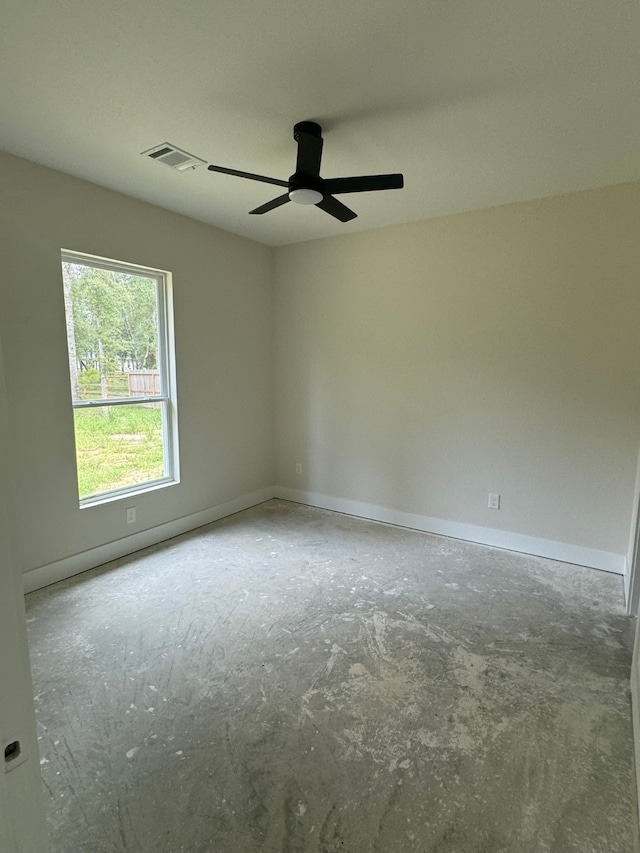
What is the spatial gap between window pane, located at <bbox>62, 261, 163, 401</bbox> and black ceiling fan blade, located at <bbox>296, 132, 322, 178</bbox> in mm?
1771

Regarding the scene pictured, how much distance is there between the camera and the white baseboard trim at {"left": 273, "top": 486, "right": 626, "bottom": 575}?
3.21 metres

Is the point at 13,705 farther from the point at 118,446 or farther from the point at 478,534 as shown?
the point at 478,534

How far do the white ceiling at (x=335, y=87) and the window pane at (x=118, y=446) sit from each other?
1.64 m

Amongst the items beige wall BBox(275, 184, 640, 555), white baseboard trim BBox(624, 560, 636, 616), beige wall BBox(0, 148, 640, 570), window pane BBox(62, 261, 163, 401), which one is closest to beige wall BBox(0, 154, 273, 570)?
beige wall BBox(0, 148, 640, 570)

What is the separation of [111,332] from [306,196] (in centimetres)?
185

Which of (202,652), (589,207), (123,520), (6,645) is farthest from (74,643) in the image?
(589,207)

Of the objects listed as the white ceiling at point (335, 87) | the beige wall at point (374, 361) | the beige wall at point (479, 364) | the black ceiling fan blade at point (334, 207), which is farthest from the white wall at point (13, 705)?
the beige wall at point (479, 364)

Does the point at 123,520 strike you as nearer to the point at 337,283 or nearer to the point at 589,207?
the point at 337,283

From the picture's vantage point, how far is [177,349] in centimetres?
366

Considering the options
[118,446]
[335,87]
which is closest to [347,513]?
[118,446]

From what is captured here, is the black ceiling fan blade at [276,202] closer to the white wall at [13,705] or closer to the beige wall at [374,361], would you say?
the beige wall at [374,361]

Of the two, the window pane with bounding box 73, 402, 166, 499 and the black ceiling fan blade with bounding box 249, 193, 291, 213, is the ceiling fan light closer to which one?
the black ceiling fan blade with bounding box 249, 193, 291, 213

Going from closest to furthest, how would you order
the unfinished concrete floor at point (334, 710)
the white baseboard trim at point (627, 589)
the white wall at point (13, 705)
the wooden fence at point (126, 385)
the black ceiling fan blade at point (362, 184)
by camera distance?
the white wall at point (13, 705) < the unfinished concrete floor at point (334, 710) < the black ceiling fan blade at point (362, 184) < the white baseboard trim at point (627, 589) < the wooden fence at point (126, 385)

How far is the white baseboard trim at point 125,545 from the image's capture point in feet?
9.42
